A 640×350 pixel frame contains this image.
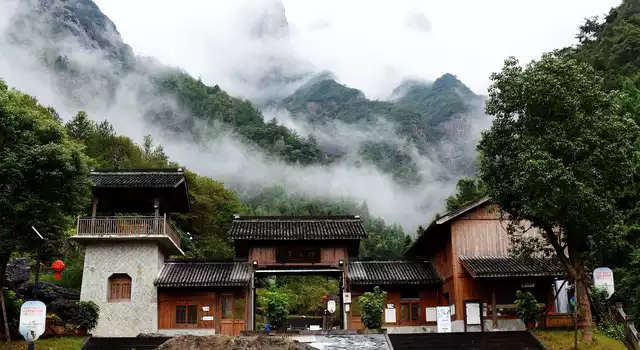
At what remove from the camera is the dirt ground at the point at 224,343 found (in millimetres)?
13180

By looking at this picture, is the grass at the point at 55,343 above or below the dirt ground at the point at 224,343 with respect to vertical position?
below

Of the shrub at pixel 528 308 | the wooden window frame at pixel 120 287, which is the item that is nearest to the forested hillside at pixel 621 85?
the shrub at pixel 528 308

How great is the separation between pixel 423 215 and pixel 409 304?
8068 cm

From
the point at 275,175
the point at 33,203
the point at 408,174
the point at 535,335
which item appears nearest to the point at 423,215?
the point at 408,174

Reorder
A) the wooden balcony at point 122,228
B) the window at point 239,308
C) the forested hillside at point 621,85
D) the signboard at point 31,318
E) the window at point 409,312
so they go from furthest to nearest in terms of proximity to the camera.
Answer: the window at point 409,312, the window at point 239,308, the wooden balcony at point 122,228, the forested hillside at point 621,85, the signboard at point 31,318

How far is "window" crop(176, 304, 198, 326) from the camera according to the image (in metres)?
26.1

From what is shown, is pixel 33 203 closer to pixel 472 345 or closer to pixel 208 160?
pixel 472 345

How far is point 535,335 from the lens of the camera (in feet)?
68.7

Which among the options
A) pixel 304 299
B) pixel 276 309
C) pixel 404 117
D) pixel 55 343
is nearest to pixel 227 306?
pixel 276 309

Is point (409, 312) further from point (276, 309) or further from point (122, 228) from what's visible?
point (122, 228)

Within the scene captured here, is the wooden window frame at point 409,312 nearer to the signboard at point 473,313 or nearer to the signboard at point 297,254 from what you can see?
the signboard at point 473,313

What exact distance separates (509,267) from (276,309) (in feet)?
33.9

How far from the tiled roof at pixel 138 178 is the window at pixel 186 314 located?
226 inches

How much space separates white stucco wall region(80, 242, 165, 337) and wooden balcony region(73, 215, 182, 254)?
0.63 meters
